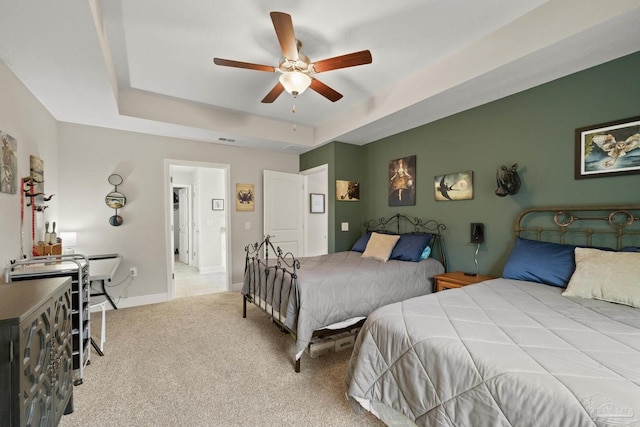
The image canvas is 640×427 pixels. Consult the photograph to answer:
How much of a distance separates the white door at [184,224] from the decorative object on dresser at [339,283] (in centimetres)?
458

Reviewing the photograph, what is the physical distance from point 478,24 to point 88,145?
473 centimetres

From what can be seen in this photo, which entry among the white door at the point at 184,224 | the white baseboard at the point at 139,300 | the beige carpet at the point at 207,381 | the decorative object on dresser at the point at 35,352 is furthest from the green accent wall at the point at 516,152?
the white door at the point at 184,224

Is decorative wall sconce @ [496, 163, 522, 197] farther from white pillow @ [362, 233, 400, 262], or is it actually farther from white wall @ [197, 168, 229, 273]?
white wall @ [197, 168, 229, 273]

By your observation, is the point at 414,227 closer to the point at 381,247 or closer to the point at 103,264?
the point at 381,247

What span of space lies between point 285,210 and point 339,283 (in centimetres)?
280

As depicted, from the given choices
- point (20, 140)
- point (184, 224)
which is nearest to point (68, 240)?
point (20, 140)

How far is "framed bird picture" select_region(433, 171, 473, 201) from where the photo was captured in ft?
10.6

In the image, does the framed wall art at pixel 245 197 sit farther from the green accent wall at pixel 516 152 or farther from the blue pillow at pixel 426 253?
the blue pillow at pixel 426 253

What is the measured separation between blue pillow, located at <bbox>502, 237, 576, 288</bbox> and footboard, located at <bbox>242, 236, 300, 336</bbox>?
197 cm

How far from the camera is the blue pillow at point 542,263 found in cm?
216

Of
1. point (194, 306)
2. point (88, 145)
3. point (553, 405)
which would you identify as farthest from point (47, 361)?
point (88, 145)

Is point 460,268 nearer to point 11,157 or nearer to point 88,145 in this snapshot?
point 11,157

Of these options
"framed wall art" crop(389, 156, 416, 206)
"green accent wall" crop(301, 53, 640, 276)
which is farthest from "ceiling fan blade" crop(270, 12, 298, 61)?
"framed wall art" crop(389, 156, 416, 206)

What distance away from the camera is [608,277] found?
5.94 ft
